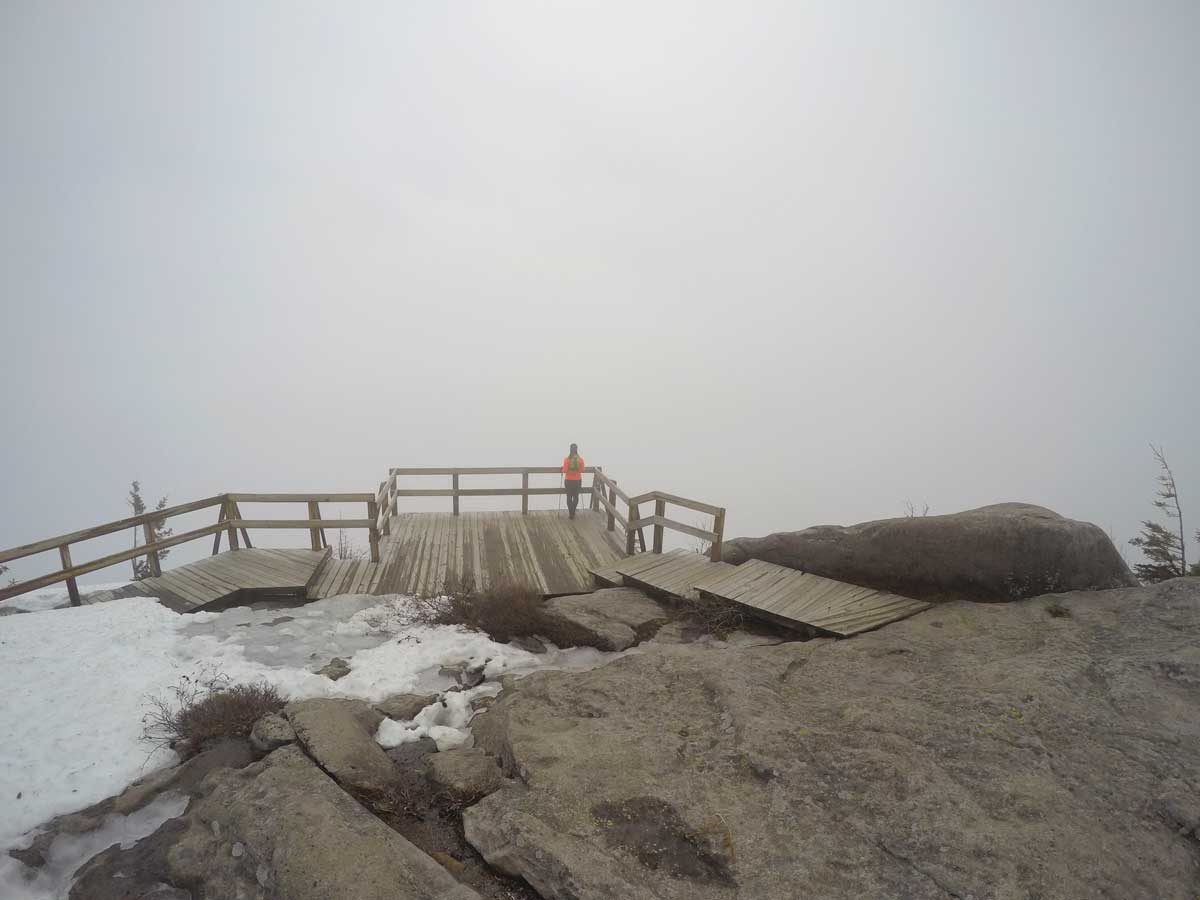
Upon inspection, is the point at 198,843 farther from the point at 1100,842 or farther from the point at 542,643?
the point at 1100,842

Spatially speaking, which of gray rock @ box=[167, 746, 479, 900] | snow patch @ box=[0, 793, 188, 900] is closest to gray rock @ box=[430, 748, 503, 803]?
gray rock @ box=[167, 746, 479, 900]

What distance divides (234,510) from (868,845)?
10762mm

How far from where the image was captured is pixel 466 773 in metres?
3.78

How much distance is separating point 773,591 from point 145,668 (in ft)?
23.0

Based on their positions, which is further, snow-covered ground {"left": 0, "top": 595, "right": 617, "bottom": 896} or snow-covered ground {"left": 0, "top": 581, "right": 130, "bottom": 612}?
snow-covered ground {"left": 0, "top": 581, "right": 130, "bottom": 612}

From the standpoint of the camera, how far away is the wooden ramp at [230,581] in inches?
309

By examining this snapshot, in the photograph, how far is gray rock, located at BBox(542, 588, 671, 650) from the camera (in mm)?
6562

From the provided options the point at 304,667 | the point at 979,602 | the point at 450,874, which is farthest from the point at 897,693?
the point at 304,667

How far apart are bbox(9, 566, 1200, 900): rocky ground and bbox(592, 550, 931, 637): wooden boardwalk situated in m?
1.44

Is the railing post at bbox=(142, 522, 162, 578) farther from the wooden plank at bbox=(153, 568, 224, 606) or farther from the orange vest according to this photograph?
the orange vest

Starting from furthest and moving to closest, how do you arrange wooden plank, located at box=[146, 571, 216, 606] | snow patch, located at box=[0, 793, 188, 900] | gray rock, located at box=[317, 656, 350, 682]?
1. wooden plank, located at box=[146, 571, 216, 606]
2. gray rock, located at box=[317, 656, 350, 682]
3. snow patch, located at box=[0, 793, 188, 900]

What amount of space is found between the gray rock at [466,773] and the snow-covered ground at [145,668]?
0.36 metres

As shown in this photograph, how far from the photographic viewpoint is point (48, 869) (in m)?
3.12

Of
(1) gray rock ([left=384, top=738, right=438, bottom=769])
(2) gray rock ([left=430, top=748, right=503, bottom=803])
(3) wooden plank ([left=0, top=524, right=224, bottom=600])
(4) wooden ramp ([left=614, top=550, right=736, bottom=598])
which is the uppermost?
(3) wooden plank ([left=0, top=524, right=224, bottom=600])
